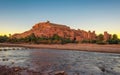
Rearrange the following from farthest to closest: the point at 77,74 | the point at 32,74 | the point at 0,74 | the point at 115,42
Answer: the point at 115,42, the point at 77,74, the point at 32,74, the point at 0,74

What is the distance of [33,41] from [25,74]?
573 ft

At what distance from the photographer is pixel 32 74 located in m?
24.8

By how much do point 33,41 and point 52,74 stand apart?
173876mm

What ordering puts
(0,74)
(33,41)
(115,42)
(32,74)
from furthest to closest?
(33,41) → (115,42) → (32,74) → (0,74)

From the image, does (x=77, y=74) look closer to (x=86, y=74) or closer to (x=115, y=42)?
(x=86, y=74)

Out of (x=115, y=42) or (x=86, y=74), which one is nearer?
(x=86, y=74)

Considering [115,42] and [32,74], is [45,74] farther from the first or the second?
[115,42]

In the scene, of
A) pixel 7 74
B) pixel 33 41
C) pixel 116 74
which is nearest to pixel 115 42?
pixel 33 41

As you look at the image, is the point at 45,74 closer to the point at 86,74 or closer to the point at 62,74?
the point at 62,74

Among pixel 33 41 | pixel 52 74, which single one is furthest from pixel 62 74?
pixel 33 41

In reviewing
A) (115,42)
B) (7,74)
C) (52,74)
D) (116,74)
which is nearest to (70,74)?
(52,74)

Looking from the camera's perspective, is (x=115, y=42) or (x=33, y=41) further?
(x=33, y=41)

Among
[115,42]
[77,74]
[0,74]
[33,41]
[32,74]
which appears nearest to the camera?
[0,74]

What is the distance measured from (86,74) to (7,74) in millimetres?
11845
